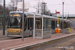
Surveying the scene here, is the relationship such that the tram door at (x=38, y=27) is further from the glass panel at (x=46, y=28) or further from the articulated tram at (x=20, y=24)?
the glass panel at (x=46, y=28)

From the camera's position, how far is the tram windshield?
16609 millimetres

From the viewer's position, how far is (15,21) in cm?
1683

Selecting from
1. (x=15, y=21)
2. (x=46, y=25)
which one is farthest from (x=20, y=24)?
(x=46, y=25)

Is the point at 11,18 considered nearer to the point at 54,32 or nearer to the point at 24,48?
the point at 24,48

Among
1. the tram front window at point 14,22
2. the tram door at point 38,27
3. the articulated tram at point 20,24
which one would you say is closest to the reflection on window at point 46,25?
the articulated tram at point 20,24

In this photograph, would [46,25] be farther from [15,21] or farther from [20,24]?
[15,21]

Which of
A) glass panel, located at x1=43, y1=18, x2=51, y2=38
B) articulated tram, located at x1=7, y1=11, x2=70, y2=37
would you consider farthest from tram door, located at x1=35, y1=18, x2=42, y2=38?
glass panel, located at x1=43, y1=18, x2=51, y2=38

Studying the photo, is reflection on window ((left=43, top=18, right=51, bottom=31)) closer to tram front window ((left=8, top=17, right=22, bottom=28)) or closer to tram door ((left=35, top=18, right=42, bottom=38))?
tram door ((left=35, top=18, right=42, bottom=38))

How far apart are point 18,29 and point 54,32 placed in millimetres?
10564

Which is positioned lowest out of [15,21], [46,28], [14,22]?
[46,28]

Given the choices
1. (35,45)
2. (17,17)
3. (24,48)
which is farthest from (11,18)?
(24,48)

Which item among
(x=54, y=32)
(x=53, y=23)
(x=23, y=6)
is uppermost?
(x=23, y=6)

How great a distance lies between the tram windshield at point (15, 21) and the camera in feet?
54.5

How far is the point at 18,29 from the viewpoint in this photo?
16.2 meters
